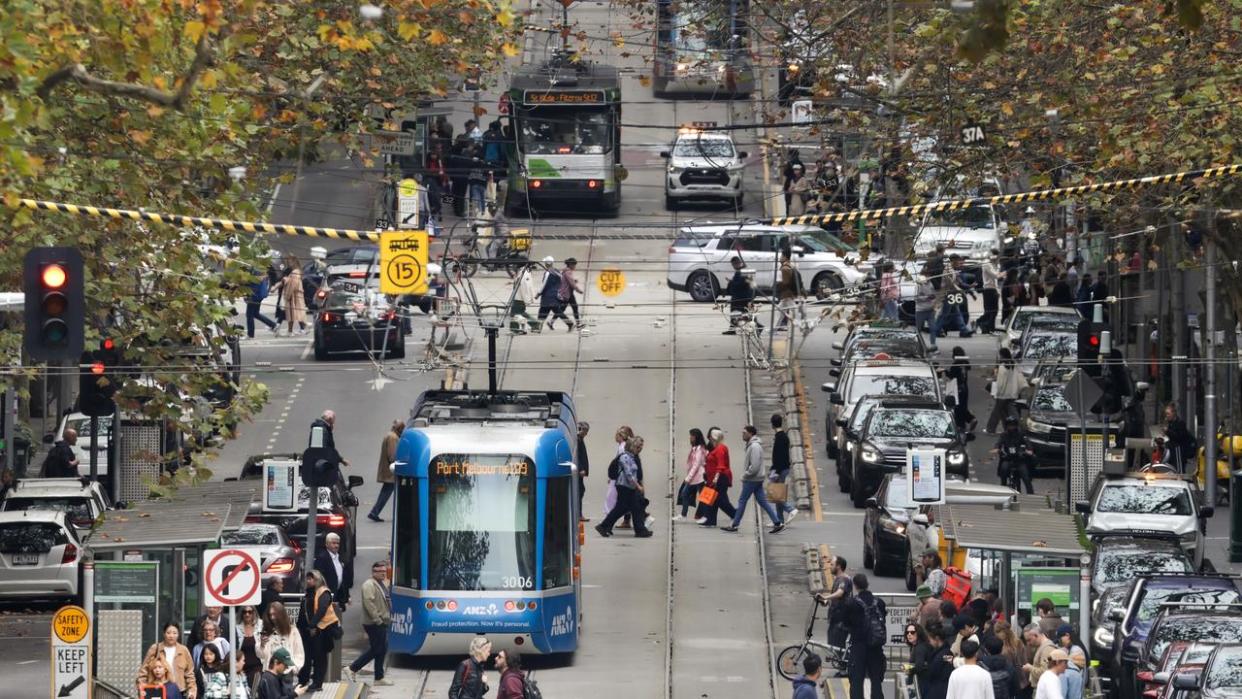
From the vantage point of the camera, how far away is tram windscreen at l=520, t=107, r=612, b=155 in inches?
2099

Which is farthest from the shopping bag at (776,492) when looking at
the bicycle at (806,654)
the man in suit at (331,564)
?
the man in suit at (331,564)

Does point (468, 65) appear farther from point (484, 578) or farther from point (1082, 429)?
point (484, 578)

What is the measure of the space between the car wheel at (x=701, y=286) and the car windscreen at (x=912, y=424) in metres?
14.6

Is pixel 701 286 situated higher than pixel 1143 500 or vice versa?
pixel 701 286

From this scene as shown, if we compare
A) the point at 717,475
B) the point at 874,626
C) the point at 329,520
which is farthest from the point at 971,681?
the point at 717,475

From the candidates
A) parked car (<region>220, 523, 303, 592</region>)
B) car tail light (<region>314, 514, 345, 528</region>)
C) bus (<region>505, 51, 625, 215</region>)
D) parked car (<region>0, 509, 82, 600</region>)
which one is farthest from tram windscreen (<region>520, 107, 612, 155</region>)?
parked car (<region>220, 523, 303, 592</region>)

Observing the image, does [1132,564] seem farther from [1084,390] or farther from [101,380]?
[101,380]

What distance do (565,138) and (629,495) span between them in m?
21.5

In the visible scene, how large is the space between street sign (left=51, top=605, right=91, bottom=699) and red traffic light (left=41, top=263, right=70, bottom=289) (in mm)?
4336

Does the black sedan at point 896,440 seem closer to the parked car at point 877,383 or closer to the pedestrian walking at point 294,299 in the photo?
the parked car at point 877,383

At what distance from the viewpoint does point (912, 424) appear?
35562 mm

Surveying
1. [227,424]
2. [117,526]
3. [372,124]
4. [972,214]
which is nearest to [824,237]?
Answer: [972,214]

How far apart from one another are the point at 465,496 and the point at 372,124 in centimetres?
1167

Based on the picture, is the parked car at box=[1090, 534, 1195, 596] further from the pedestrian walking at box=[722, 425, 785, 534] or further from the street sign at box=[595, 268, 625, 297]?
the street sign at box=[595, 268, 625, 297]
